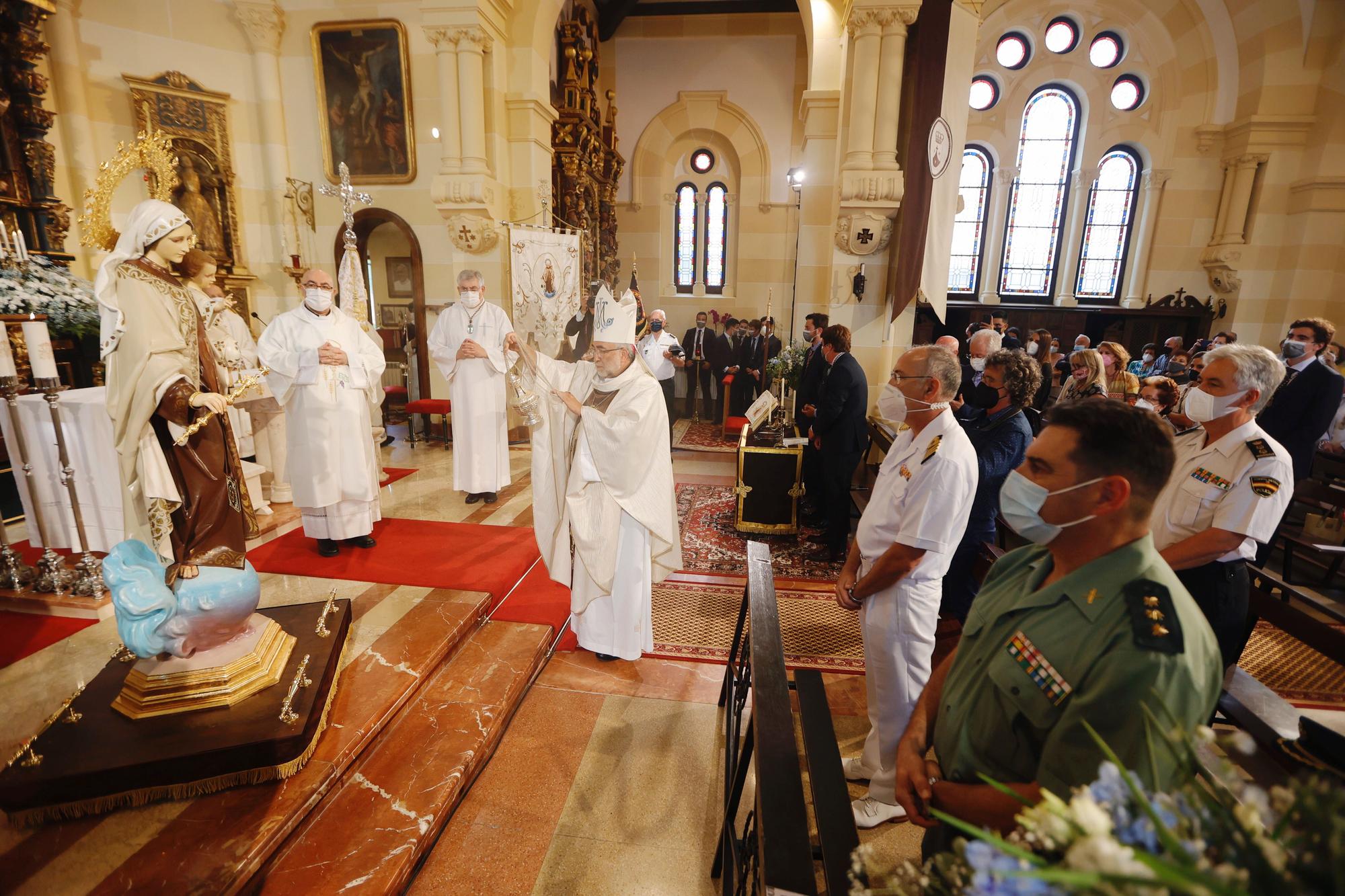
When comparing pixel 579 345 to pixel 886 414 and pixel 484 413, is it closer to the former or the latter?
pixel 484 413

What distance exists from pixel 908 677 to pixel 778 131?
539 inches

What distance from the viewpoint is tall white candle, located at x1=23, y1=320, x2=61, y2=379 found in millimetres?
3289

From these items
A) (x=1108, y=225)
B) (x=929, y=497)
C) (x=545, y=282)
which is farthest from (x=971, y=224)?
(x=929, y=497)

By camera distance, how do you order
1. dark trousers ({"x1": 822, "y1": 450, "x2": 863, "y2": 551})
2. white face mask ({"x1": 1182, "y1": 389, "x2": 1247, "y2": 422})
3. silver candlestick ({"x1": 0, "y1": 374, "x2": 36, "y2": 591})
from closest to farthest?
white face mask ({"x1": 1182, "y1": 389, "x2": 1247, "y2": 422}) < silver candlestick ({"x1": 0, "y1": 374, "x2": 36, "y2": 591}) < dark trousers ({"x1": 822, "y1": 450, "x2": 863, "y2": 551})

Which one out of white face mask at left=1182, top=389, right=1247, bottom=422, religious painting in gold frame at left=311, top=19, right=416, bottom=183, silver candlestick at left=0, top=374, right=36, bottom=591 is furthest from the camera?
religious painting in gold frame at left=311, top=19, right=416, bottom=183

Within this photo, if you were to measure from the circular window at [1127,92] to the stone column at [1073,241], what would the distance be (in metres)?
1.44

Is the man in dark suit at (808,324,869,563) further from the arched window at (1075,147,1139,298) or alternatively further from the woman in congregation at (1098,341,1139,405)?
the arched window at (1075,147,1139,298)

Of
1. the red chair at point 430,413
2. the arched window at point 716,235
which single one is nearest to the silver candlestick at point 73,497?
the red chair at point 430,413

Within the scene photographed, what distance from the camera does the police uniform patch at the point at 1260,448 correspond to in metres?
2.30

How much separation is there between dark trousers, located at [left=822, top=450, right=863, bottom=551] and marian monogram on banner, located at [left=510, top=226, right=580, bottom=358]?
4.11 m

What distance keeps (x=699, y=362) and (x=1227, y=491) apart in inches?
376

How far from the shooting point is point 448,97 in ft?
24.4

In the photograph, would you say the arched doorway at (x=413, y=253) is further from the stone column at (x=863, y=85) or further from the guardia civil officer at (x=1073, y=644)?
the guardia civil officer at (x=1073, y=644)

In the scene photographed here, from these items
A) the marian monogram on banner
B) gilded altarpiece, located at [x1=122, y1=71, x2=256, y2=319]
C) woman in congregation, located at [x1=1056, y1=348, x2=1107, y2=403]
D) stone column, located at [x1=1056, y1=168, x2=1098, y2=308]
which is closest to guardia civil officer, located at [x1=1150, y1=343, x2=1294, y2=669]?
woman in congregation, located at [x1=1056, y1=348, x2=1107, y2=403]
